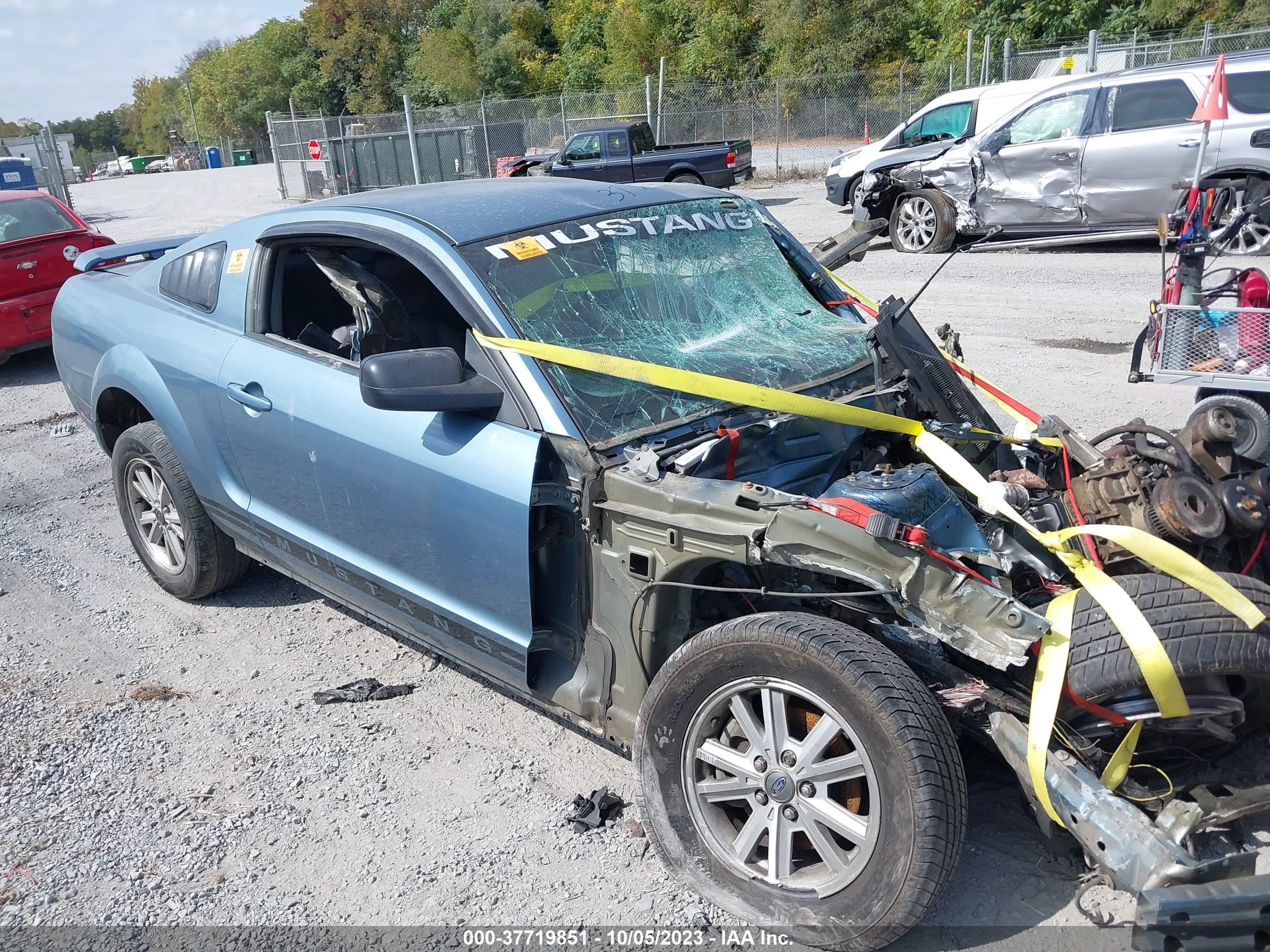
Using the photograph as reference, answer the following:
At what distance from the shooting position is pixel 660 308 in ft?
11.3

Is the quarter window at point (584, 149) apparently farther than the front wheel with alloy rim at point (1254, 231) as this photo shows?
Yes

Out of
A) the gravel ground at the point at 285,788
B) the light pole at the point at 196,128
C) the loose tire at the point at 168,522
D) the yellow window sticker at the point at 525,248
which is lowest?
the gravel ground at the point at 285,788

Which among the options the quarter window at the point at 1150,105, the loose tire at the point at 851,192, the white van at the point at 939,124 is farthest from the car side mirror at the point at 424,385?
the loose tire at the point at 851,192

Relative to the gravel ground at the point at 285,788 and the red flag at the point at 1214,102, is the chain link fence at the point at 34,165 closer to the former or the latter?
the gravel ground at the point at 285,788

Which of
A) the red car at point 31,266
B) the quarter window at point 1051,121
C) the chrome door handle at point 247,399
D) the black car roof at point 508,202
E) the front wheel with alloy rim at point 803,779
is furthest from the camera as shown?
the quarter window at point 1051,121

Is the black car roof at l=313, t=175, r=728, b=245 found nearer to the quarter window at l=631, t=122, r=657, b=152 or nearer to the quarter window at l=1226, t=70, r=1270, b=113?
the quarter window at l=1226, t=70, r=1270, b=113

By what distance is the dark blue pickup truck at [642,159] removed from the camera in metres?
18.4

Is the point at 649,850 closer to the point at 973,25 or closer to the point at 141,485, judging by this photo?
the point at 141,485

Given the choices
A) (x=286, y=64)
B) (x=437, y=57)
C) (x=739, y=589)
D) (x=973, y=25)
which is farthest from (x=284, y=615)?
(x=286, y=64)

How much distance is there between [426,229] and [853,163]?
12.9 m

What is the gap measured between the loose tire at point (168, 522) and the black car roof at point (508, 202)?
1.37 metres

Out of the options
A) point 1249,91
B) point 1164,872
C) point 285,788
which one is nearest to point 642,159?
point 1249,91

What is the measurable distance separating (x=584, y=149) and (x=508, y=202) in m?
16.3

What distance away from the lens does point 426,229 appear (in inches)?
132
